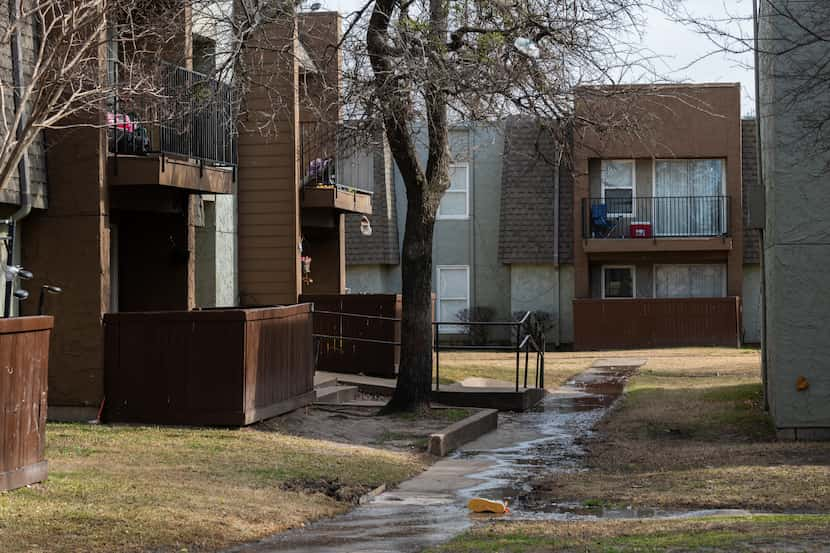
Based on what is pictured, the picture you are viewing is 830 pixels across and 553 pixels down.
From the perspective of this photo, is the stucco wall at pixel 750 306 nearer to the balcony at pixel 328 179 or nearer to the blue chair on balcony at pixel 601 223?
the blue chair on balcony at pixel 601 223

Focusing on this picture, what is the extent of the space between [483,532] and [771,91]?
962cm

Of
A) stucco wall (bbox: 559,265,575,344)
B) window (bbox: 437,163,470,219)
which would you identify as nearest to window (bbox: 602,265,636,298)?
stucco wall (bbox: 559,265,575,344)

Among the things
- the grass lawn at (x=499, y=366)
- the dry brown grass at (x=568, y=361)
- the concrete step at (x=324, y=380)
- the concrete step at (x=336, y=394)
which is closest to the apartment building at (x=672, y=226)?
the dry brown grass at (x=568, y=361)

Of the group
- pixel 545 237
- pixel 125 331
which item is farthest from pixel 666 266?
pixel 125 331

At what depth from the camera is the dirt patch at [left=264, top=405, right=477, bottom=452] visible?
15250 mm

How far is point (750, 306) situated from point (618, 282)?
425cm

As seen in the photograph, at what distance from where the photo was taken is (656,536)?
820 centimetres

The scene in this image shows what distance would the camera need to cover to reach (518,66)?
16484 mm

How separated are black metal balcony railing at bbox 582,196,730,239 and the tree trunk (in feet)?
69.7

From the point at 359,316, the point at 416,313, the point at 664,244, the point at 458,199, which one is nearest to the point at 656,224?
the point at 664,244

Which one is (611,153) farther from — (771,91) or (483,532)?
(483,532)

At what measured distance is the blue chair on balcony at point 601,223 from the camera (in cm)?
3831

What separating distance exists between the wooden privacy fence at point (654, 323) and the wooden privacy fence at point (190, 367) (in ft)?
77.7

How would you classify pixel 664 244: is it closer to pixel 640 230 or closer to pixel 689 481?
pixel 640 230
